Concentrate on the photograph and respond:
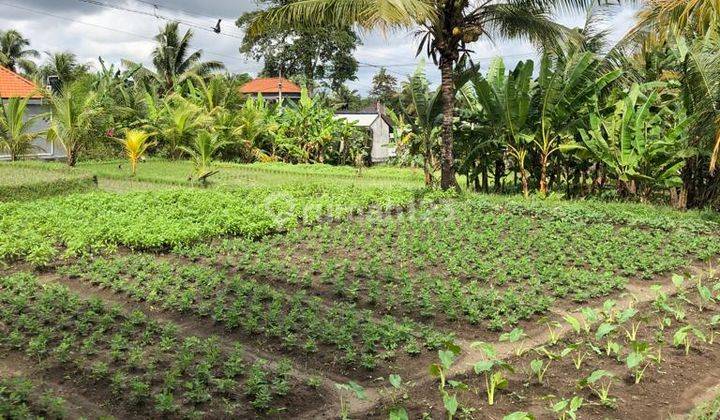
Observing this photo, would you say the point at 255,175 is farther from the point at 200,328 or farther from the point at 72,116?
the point at 200,328

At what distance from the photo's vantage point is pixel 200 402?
13.2 ft

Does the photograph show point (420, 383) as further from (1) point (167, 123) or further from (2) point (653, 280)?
(1) point (167, 123)

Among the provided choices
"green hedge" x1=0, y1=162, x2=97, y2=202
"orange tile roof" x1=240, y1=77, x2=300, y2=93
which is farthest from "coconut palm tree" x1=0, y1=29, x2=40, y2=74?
"green hedge" x1=0, y1=162, x2=97, y2=202

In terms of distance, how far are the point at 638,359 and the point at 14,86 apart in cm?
2545

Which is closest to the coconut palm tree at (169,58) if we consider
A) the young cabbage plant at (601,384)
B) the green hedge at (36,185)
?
the green hedge at (36,185)

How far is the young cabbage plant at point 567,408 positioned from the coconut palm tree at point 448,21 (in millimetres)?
8244

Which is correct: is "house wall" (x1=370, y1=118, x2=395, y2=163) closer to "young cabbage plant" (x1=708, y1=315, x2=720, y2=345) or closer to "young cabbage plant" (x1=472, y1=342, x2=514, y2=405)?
"young cabbage plant" (x1=708, y1=315, x2=720, y2=345)

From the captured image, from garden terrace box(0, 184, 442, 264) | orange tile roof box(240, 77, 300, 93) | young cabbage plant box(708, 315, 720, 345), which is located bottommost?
young cabbage plant box(708, 315, 720, 345)

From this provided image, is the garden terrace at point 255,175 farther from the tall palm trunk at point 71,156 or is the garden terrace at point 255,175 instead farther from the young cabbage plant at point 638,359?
the young cabbage plant at point 638,359

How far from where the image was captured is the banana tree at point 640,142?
37.6ft

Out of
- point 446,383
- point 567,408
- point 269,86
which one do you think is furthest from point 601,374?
point 269,86

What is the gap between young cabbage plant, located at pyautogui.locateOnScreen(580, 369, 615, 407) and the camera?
3965 millimetres

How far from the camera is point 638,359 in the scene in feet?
13.7

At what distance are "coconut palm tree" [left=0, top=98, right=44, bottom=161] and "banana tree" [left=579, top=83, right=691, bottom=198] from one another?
15916 mm
